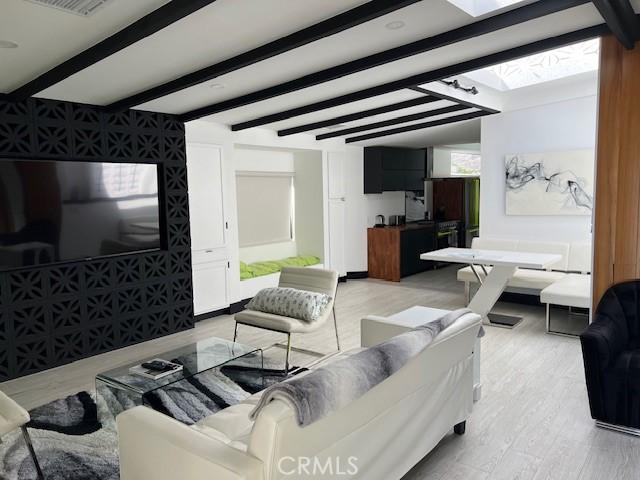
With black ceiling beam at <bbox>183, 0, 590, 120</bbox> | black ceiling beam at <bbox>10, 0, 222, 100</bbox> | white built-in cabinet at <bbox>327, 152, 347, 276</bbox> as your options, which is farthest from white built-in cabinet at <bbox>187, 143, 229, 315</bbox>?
white built-in cabinet at <bbox>327, 152, 347, 276</bbox>

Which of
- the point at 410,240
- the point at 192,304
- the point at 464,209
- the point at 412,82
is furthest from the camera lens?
the point at 464,209

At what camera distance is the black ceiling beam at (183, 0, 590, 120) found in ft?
8.77

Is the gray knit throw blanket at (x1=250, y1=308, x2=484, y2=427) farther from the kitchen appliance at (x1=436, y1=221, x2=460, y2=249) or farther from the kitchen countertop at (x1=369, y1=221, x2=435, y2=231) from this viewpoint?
the kitchen appliance at (x1=436, y1=221, x2=460, y2=249)

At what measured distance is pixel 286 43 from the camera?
113 inches

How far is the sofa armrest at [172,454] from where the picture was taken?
149 cm

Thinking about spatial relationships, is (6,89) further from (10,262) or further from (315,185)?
(315,185)

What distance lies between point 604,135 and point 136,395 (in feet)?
11.7

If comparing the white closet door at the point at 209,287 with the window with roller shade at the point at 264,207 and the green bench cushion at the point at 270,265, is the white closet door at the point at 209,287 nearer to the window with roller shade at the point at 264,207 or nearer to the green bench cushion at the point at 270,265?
the green bench cushion at the point at 270,265

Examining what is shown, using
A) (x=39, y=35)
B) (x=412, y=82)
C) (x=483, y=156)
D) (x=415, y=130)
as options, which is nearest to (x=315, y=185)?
(x=415, y=130)

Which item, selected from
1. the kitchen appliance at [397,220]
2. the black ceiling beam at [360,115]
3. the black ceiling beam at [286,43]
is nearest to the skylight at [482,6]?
the black ceiling beam at [286,43]

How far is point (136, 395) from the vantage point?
2.76 metres

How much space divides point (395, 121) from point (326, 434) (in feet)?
17.4

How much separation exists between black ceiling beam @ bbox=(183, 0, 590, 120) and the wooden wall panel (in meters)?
0.81

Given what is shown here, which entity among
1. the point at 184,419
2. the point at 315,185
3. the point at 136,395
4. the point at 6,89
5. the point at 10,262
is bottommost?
the point at 184,419
